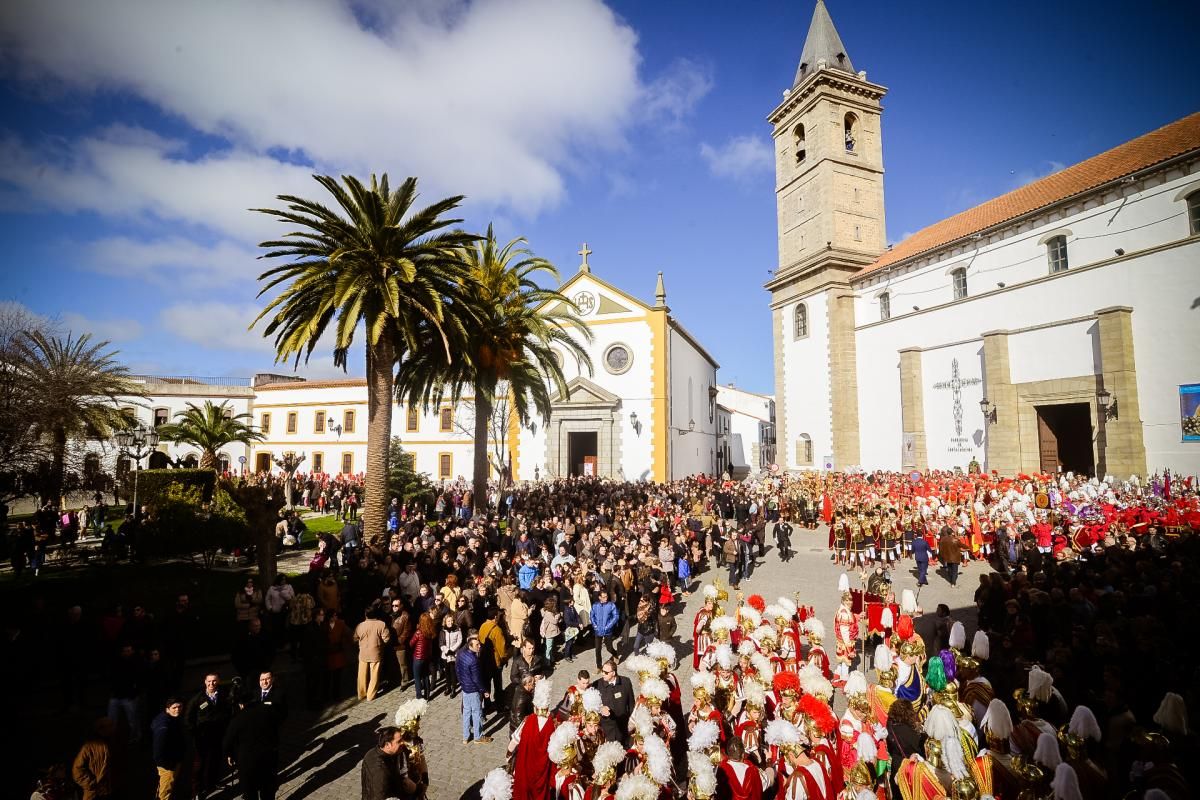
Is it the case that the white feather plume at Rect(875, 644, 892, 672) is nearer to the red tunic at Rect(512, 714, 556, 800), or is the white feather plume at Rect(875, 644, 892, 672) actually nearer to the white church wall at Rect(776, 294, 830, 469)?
the red tunic at Rect(512, 714, 556, 800)

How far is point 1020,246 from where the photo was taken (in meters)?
24.2

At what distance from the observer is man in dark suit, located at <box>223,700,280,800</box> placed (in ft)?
18.6

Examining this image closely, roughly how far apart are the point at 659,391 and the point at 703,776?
28.9 m

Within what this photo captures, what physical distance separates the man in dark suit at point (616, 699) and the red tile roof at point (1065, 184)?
25.7 metres

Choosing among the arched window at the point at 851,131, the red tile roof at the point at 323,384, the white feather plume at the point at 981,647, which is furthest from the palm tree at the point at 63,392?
the arched window at the point at 851,131

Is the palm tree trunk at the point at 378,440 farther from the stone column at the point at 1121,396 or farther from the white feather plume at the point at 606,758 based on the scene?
the stone column at the point at 1121,396

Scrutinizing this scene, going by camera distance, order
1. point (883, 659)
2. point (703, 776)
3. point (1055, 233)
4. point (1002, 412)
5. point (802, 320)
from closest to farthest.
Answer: point (703, 776) → point (883, 659) → point (1055, 233) → point (1002, 412) → point (802, 320)

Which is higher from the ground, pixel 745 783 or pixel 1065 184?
pixel 1065 184

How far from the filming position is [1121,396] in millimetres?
19922

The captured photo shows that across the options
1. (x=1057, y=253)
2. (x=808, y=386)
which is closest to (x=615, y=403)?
(x=808, y=386)

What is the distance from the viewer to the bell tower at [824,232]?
3225 cm

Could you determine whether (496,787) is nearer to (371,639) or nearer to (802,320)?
(371,639)

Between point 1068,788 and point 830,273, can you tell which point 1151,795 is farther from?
point 830,273

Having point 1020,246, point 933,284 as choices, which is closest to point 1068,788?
point 1020,246
